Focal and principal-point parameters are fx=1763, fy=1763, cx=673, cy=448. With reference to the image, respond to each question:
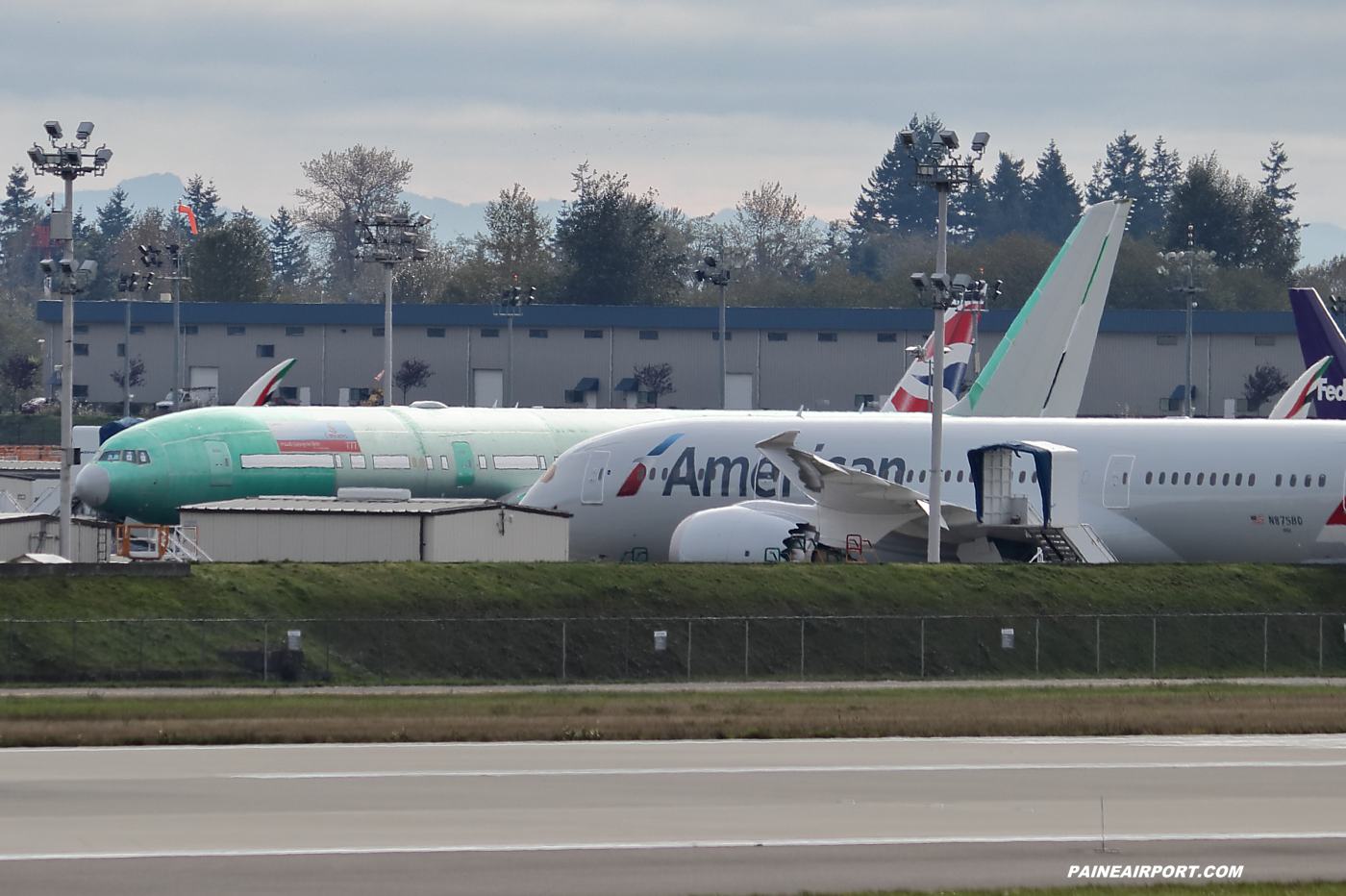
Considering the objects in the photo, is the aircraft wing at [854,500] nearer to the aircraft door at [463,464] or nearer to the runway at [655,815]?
the aircraft door at [463,464]

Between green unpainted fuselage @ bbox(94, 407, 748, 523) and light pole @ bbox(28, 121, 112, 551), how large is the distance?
17.2ft

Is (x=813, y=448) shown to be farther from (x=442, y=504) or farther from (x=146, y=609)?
(x=146, y=609)

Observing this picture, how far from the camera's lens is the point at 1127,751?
25.0 metres

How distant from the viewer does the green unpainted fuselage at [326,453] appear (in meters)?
48.9

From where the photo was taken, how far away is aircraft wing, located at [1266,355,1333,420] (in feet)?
201

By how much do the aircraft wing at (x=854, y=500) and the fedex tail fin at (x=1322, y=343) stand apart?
21.3 metres

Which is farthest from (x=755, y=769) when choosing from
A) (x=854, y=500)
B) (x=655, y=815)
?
(x=854, y=500)

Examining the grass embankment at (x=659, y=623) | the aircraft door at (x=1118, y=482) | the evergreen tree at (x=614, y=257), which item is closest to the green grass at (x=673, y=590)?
the grass embankment at (x=659, y=623)

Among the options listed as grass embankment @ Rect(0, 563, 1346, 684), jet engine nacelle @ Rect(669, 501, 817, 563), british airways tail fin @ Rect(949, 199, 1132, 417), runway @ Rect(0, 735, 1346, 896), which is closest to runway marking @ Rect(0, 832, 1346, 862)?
runway @ Rect(0, 735, 1346, 896)

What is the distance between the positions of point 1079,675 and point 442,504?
58.7ft

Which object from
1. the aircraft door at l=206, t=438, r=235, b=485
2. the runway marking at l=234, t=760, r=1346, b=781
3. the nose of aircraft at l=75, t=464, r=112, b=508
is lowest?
the runway marking at l=234, t=760, r=1346, b=781

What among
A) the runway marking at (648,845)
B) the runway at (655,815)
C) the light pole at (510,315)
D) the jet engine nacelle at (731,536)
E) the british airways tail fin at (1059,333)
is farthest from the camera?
the light pole at (510,315)

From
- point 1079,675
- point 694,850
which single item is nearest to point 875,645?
point 1079,675

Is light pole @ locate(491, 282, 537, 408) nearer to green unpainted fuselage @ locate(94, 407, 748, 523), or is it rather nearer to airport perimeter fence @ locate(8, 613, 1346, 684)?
green unpainted fuselage @ locate(94, 407, 748, 523)
